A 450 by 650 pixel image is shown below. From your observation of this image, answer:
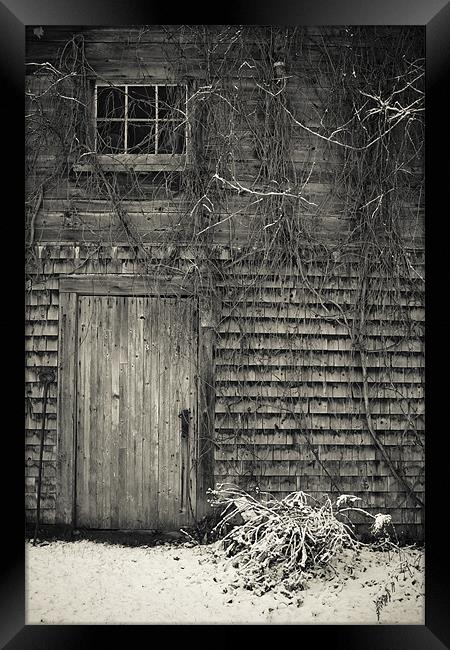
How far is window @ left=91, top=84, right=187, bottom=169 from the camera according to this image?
307cm

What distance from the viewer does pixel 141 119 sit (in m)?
3.09

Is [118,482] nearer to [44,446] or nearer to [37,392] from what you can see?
[44,446]

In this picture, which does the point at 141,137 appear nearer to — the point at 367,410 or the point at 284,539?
the point at 367,410

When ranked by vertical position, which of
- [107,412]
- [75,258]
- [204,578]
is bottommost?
[204,578]

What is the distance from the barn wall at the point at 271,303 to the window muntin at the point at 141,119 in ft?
0.29

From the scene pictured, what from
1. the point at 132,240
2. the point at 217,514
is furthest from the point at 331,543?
the point at 132,240

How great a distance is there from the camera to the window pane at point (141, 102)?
10.1 ft

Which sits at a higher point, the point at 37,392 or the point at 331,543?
the point at 37,392

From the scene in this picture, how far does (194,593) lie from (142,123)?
9.03 ft

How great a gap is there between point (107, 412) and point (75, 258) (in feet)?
3.20

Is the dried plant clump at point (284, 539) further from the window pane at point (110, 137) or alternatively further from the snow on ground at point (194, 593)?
the window pane at point (110, 137)

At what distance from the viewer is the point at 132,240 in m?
3.13
